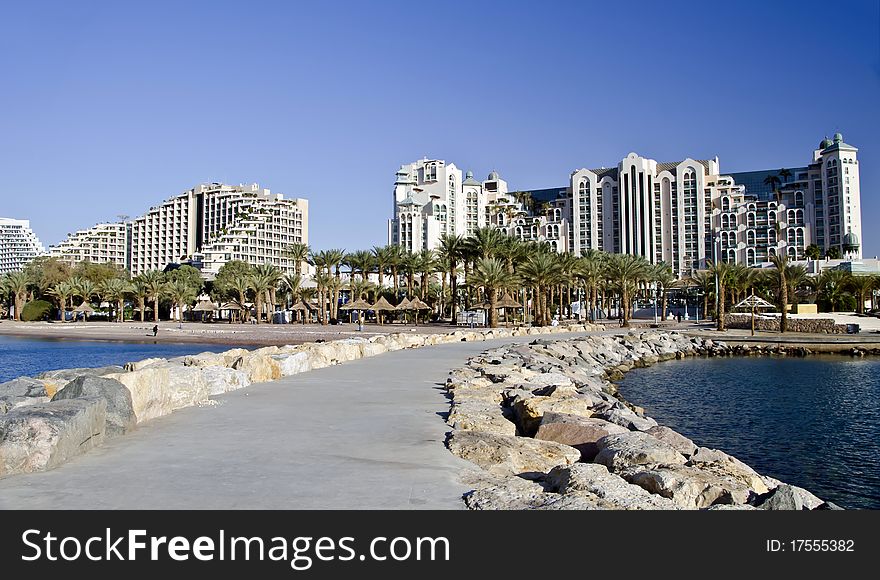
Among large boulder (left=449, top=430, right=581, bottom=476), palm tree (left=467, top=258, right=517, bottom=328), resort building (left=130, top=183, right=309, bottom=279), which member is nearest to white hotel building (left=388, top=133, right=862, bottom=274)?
resort building (left=130, top=183, right=309, bottom=279)

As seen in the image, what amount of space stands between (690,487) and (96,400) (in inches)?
238

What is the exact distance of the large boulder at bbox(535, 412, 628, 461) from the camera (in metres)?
8.52

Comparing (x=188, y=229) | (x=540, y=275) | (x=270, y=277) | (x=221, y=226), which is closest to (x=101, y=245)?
(x=188, y=229)

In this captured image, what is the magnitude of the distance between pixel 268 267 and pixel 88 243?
11773 cm

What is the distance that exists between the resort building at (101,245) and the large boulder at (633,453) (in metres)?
190

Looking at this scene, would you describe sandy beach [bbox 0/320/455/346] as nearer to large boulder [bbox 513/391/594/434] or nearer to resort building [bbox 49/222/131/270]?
large boulder [bbox 513/391/594/434]

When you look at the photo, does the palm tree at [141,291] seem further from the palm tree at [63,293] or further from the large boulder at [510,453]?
the large boulder at [510,453]

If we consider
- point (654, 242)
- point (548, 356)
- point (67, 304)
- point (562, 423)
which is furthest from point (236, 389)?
point (654, 242)

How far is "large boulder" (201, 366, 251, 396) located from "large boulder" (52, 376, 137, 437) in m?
3.01

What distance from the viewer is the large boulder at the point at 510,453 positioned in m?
7.20

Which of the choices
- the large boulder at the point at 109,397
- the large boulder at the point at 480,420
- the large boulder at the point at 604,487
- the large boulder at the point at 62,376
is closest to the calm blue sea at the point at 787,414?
the large boulder at the point at 480,420

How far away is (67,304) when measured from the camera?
92812 millimetres

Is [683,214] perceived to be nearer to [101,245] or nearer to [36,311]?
[36,311]
